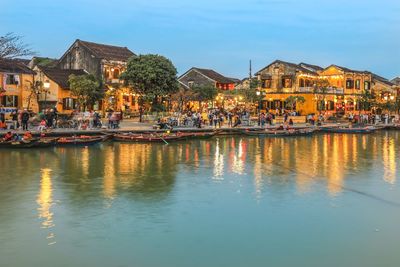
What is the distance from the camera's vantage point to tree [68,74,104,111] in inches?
1919

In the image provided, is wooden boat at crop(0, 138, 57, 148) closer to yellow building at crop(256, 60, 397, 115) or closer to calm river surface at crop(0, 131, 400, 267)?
calm river surface at crop(0, 131, 400, 267)

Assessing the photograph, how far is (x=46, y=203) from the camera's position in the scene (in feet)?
55.6

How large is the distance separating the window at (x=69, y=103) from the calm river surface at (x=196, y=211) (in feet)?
81.5

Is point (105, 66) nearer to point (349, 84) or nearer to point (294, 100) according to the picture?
point (294, 100)

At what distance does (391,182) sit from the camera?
21.9 metres

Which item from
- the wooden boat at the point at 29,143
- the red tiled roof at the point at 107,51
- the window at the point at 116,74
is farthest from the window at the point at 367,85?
the wooden boat at the point at 29,143

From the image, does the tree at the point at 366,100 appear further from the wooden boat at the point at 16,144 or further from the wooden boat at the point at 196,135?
the wooden boat at the point at 16,144

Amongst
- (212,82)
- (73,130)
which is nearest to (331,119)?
(212,82)

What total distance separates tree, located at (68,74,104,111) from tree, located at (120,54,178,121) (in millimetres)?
3133

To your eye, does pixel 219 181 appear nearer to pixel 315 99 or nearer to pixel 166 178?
pixel 166 178

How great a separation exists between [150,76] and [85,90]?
656 cm

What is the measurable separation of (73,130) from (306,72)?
39432 millimetres

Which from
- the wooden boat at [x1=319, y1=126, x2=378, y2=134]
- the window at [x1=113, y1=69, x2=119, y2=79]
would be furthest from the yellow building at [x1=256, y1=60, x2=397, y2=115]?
the window at [x1=113, y1=69, x2=119, y2=79]

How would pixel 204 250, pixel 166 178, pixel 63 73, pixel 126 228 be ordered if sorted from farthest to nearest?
pixel 63 73
pixel 166 178
pixel 126 228
pixel 204 250
